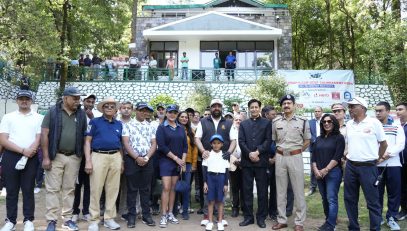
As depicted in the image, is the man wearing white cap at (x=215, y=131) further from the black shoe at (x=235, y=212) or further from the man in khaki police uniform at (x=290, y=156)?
the black shoe at (x=235, y=212)

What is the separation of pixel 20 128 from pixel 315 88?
13.1 meters

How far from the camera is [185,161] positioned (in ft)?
19.6

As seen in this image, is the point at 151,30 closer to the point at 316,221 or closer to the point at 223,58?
the point at 223,58

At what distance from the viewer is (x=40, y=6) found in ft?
43.8

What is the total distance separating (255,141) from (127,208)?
2261 mm

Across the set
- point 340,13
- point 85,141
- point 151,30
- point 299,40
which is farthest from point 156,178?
point 299,40

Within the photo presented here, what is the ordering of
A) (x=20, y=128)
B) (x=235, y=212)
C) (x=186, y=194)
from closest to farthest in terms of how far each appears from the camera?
(x=20, y=128)
(x=186, y=194)
(x=235, y=212)

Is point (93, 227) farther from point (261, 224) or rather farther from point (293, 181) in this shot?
point (293, 181)

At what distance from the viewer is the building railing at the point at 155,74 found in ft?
57.8

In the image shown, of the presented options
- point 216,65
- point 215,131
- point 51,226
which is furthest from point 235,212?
point 216,65

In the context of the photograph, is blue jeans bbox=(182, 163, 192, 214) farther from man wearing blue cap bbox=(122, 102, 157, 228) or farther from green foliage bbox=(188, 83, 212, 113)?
green foliage bbox=(188, 83, 212, 113)

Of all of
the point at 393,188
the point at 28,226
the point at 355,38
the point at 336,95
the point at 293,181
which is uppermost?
the point at 355,38

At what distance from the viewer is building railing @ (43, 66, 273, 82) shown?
17625 mm

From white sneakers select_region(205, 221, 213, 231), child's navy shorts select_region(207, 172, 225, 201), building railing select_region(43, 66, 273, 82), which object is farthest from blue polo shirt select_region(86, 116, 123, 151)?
building railing select_region(43, 66, 273, 82)
